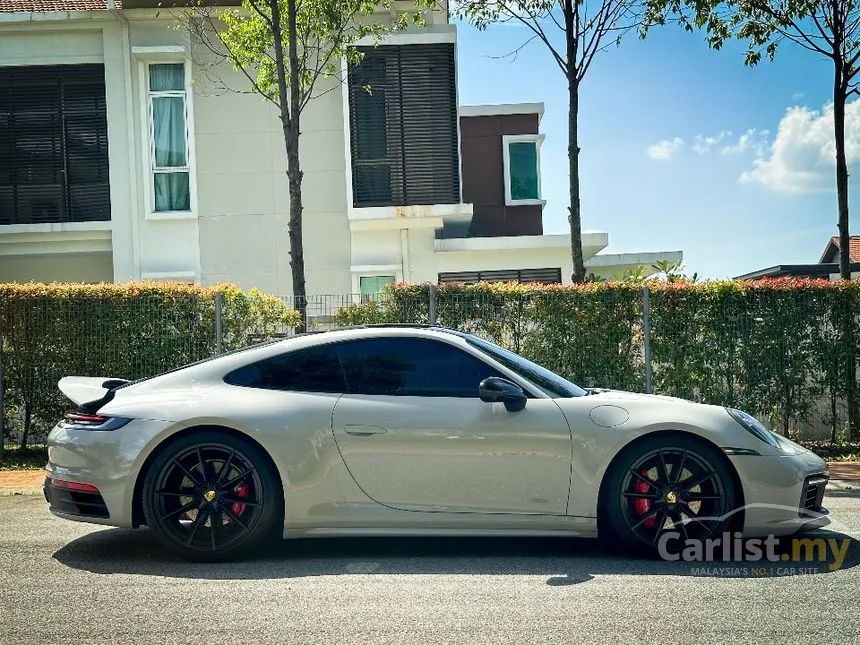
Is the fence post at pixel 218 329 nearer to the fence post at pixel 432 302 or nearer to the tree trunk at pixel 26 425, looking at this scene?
the tree trunk at pixel 26 425

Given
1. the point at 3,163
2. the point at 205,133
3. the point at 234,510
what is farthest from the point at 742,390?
the point at 3,163

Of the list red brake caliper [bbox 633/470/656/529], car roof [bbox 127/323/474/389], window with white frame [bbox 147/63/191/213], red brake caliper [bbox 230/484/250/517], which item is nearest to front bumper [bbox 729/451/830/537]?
red brake caliper [bbox 633/470/656/529]

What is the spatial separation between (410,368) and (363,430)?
54 cm

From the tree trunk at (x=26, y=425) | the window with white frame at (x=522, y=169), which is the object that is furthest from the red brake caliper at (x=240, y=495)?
the window with white frame at (x=522, y=169)

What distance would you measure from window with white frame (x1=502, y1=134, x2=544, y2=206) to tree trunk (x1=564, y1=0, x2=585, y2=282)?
27.0ft

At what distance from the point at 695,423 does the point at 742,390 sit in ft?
22.6

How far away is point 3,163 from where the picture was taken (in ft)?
66.9

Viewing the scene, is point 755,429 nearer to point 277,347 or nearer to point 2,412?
point 277,347

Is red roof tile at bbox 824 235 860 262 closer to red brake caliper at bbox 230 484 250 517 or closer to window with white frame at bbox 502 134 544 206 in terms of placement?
window with white frame at bbox 502 134 544 206

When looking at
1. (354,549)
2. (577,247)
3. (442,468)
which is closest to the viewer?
(442,468)

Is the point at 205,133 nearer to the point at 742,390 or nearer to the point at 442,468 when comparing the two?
the point at 742,390

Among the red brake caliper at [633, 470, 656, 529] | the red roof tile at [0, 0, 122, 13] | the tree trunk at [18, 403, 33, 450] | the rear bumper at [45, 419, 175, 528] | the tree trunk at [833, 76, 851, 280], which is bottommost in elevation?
the tree trunk at [18, 403, 33, 450]

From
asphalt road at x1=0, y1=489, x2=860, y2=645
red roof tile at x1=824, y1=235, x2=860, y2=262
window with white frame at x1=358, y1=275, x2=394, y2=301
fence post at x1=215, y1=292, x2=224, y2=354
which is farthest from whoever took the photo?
red roof tile at x1=824, y1=235, x2=860, y2=262

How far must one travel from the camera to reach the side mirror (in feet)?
19.8
